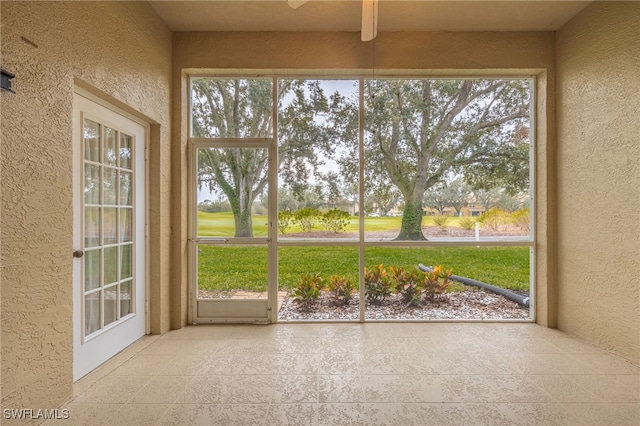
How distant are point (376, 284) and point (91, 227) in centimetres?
269

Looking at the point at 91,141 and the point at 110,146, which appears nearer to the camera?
the point at 91,141

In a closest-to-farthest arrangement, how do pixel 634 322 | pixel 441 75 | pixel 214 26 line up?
pixel 634 322 → pixel 214 26 → pixel 441 75

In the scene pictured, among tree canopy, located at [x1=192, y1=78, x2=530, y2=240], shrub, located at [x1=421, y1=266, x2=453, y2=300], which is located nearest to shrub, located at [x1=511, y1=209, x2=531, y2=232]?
tree canopy, located at [x1=192, y1=78, x2=530, y2=240]

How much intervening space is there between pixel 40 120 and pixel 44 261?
793 mm

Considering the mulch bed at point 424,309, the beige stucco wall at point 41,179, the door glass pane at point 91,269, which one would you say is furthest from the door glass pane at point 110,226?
the mulch bed at point 424,309

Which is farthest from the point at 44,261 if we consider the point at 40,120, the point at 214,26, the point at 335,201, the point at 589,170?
the point at 589,170

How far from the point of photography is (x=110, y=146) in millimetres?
2521

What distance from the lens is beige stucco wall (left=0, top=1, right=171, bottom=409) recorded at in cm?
157

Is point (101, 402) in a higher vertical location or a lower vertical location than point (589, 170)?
lower

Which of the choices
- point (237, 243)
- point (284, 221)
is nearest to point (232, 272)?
point (237, 243)

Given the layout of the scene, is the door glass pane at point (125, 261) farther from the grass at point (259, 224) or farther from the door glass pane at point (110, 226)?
the grass at point (259, 224)

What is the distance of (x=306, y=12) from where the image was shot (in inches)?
115

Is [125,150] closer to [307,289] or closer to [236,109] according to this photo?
[236,109]

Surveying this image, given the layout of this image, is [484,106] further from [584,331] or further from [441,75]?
[584,331]
